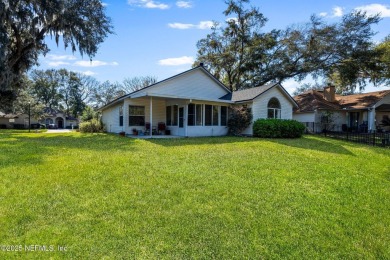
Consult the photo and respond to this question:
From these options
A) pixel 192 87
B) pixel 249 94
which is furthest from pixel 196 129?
pixel 249 94

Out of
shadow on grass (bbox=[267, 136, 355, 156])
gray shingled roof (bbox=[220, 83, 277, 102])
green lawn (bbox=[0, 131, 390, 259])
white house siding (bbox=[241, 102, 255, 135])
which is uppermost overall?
gray shingled roof (bbox=[220, 83, 277, 102])

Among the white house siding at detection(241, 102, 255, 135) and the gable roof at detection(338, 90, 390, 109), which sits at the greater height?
the gable roof at detection(338, 90, 390, 109)

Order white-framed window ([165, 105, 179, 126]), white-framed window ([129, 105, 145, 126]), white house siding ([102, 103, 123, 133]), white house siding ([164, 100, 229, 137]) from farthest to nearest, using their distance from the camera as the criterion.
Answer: white house siding ([102, 103, 123, 133]) < white-framed window ([165, 105, 179, 126]) < white-framed window ([129, 105, 145, 126]) < white house siding ([164, 100, 229, 137])

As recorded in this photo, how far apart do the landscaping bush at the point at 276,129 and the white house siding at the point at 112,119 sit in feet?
33.2

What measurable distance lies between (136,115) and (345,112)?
22324mm

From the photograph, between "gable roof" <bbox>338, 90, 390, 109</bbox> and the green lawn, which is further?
"gable roof" <bbox>338, 90, 390, 109</bbox>

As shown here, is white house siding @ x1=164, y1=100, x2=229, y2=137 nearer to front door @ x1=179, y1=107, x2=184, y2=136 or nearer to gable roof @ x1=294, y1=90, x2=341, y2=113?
front door @ x1=179, y1=107, x2=184, y2=136

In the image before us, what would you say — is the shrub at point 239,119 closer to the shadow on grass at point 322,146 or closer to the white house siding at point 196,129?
the white house siding at point 196,129

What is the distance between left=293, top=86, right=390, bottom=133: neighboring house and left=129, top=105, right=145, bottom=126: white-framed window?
1559cm

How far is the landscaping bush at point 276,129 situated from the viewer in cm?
1595

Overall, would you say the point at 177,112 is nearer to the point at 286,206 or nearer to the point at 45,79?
the point at 286,206

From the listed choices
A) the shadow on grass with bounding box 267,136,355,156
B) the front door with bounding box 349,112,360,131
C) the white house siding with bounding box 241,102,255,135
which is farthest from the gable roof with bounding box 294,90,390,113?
the shadow on grass with bounding box 267,136,355,156

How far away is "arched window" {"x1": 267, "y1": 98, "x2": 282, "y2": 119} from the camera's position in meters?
18.5

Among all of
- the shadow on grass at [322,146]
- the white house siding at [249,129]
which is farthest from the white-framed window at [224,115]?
the shadow on grass at [322,146]
